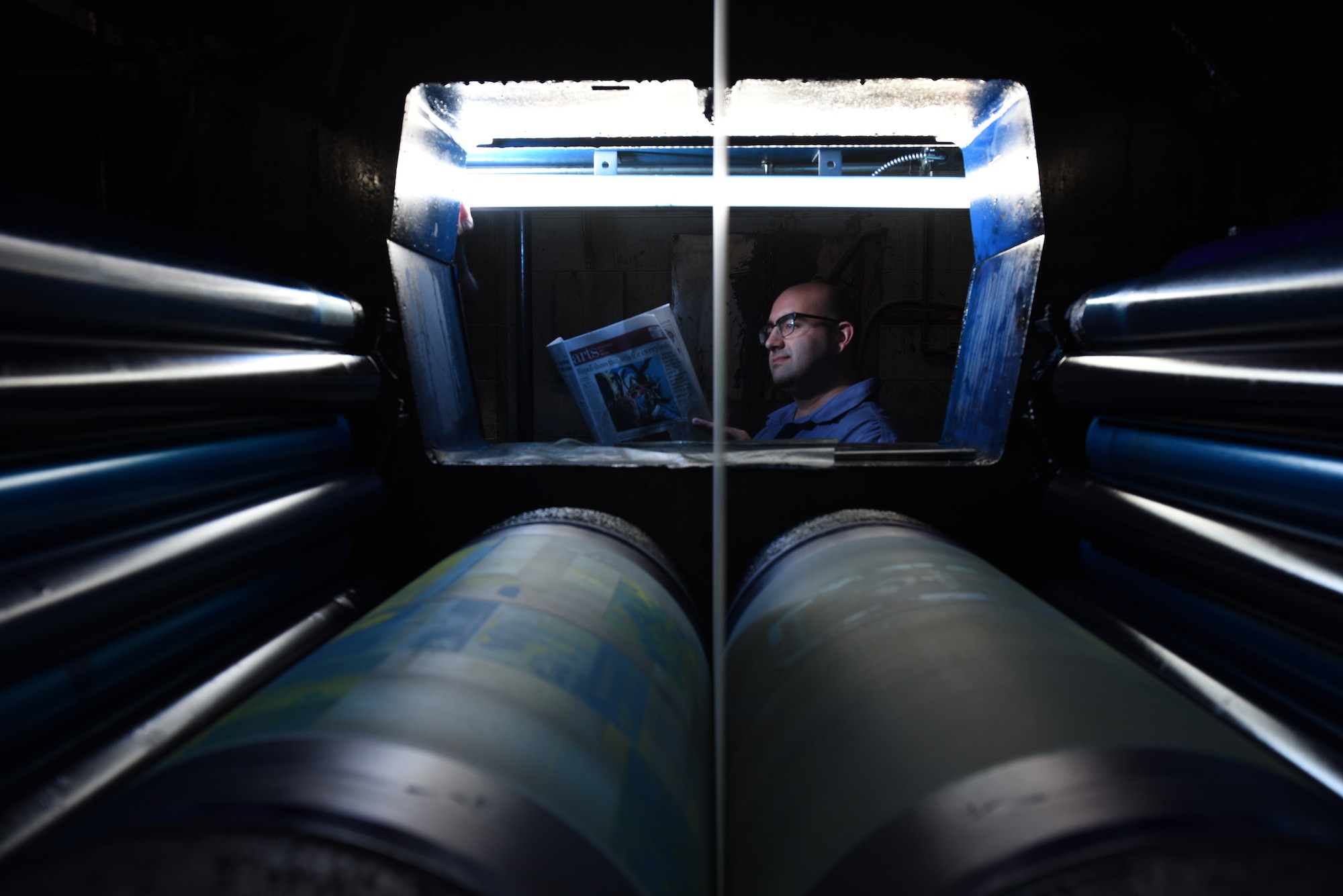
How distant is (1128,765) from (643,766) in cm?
38

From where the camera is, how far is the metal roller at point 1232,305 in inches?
32.4

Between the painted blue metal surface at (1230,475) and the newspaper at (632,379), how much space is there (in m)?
1.30

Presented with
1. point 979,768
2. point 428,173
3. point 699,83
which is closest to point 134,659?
point 979,768

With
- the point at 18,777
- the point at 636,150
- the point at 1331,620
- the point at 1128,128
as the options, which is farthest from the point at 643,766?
the point at 636,150

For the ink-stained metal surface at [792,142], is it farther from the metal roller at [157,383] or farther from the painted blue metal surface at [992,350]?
the metal roller at [157,383]

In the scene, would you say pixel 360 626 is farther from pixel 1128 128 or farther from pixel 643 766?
pixel 1128 128

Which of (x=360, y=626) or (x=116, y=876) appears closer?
(x=116, y=876)

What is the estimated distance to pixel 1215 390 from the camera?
98 cm

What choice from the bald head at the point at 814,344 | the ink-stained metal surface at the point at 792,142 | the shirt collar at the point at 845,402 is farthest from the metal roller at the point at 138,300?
the bald head at the point at 814,344

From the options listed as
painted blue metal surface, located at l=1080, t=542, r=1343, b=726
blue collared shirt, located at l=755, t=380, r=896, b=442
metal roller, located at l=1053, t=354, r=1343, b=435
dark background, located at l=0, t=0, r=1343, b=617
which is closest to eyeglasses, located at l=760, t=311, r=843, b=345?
blue collared shirt, located at l=755, t=380, r=896, b=442

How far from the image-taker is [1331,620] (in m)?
0.77

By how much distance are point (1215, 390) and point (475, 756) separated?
1.06 m

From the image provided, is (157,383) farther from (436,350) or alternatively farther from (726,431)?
(726,431)

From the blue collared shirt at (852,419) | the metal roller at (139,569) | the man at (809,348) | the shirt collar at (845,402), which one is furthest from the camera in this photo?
the man at (809,348)
